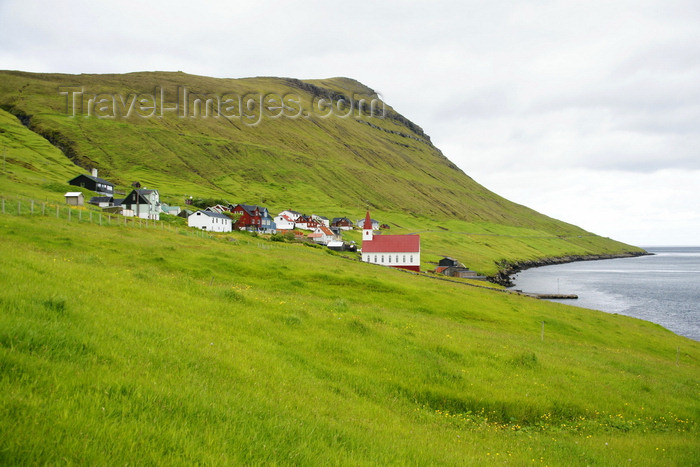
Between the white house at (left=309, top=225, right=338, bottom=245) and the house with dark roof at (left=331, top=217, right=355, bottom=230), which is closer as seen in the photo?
the white house at (left=309, top=225, right=338, bottom=245)

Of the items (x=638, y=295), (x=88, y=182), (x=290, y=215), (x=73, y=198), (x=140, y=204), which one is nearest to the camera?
(x=73, y=198)

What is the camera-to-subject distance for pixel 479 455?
28.6ft

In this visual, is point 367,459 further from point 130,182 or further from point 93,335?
point 130,182

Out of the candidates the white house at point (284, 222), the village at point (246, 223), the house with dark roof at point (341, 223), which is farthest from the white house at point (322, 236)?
the house with dark roof at point (341, 223)

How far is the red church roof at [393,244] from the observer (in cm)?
9775

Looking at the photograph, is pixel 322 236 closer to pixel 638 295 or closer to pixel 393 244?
pixel 393 244

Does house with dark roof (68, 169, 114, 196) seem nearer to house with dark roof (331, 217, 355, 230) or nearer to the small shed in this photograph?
the small shed

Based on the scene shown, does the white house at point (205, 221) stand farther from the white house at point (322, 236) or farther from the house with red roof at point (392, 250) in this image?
the house with red roof at point (392, 250)

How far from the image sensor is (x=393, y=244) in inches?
3871

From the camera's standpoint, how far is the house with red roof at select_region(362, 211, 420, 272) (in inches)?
3834

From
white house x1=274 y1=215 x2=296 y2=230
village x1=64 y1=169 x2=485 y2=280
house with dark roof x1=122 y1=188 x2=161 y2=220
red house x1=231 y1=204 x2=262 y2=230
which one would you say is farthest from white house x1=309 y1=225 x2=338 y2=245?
house with dark roof x1=122 y1=188 x2=161 y2=220

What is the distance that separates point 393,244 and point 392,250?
1630 millimetres

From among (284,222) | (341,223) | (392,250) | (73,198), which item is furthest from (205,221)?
(341,223)

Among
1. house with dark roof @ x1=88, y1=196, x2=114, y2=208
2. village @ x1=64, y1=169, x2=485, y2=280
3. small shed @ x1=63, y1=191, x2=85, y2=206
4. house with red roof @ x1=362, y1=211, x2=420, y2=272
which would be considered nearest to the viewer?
small shed @ x1=63, y1=191, x2=85, y2=206
